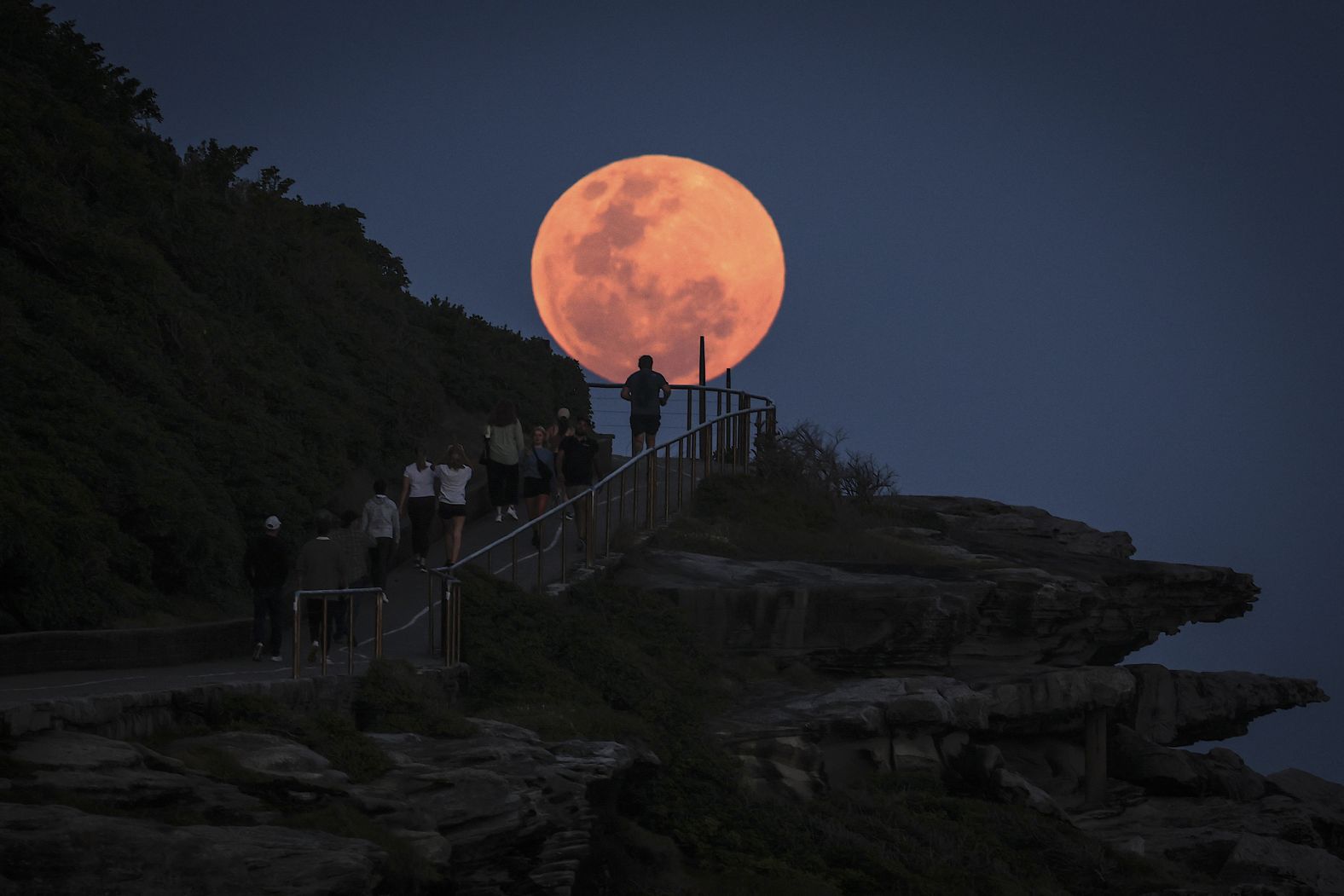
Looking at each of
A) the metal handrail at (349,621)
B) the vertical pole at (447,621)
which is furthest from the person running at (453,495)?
the metal handrail at (349,621)

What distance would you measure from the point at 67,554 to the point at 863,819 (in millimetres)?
8722

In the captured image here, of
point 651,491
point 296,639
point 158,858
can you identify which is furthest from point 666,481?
point 158,858

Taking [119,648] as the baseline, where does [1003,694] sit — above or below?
below

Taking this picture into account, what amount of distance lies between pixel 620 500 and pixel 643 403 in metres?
3.83

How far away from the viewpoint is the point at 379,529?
723 inches

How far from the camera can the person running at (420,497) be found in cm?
2067

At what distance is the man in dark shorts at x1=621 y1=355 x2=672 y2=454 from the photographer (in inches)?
1036

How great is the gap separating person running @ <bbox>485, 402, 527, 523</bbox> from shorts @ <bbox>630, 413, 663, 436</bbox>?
3.19 metres

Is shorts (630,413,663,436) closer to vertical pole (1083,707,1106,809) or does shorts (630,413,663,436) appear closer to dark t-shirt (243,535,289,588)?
vertical pole (1083,707,1106,809)

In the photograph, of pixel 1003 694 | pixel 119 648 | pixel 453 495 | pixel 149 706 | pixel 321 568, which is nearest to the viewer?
pixel 149 706

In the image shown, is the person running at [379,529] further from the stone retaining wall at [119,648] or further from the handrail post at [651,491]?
the handrail post at [651,491]

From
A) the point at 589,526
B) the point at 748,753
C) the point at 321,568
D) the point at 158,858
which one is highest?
the point at 589,526

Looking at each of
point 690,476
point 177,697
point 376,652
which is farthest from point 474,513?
point 177,697

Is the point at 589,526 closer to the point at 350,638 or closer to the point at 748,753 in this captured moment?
the point at 748,753
